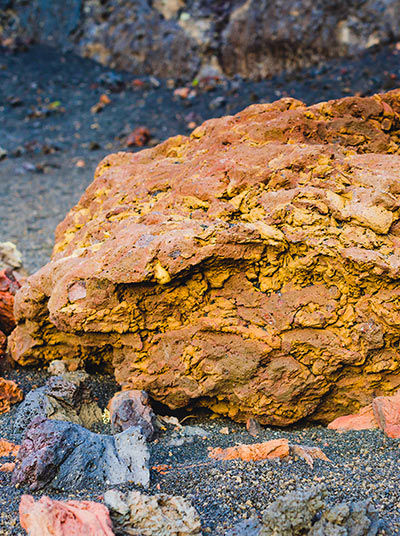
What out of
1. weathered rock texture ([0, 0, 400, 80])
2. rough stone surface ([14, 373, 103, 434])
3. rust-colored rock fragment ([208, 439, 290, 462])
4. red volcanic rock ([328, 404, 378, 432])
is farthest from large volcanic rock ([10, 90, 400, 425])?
weathered rock texture ([0, 0, 400, 80])

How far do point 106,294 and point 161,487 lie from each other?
156cm

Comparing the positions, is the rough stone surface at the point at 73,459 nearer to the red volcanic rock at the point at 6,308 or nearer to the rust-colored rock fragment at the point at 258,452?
the rust-colored rock fragment at the point at 258,452

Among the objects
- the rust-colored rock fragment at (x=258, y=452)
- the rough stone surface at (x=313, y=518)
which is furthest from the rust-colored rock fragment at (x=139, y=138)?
the rough stone surface at (x=313, y=518)

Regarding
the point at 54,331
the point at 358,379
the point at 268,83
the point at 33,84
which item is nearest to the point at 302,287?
the point at 358,379

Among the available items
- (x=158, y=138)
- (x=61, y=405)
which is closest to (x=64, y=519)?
(x=61, y=405)

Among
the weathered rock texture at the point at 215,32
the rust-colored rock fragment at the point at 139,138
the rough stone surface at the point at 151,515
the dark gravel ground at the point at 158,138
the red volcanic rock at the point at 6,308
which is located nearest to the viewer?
the rough stone surface at the point at 151,515

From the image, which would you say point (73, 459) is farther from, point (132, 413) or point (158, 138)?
point (158, 138)

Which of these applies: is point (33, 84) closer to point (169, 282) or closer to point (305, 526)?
point (169, 282)

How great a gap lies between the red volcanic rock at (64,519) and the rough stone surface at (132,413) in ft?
4.35

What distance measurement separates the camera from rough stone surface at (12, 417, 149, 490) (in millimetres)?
3182

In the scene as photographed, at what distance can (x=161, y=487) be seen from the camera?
3.18 metres

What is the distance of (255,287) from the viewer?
425cm

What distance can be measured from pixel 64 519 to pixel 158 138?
10.9 meters

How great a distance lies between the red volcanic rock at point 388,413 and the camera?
152 inches
